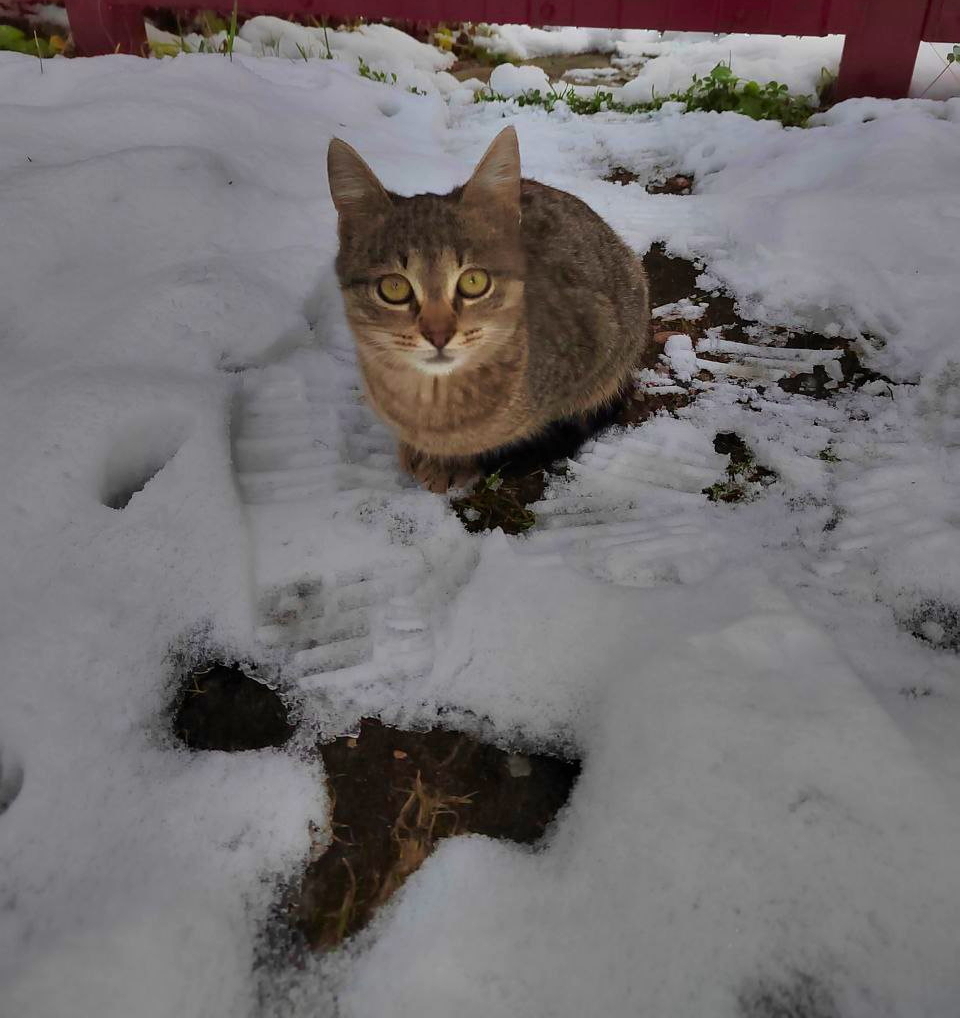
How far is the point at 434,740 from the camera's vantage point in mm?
1616

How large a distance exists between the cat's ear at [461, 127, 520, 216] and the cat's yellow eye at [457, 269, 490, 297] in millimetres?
214

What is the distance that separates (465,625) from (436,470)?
0.63m

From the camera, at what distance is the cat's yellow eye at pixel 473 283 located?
1896 millimetres

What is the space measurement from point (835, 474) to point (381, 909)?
5.59ft

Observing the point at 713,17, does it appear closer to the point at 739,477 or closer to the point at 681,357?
the point at 681,357

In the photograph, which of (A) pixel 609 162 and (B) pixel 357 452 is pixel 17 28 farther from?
(B) pixel 357 452

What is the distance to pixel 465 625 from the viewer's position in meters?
1.79

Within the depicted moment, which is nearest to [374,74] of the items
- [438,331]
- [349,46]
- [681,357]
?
[349,46]

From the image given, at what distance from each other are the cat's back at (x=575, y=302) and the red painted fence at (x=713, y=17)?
2.39 m

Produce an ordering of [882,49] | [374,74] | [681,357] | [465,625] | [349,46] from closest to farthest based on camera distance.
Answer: [465,625]
[681,357]
[882,49]
[374,74]
[349,46]

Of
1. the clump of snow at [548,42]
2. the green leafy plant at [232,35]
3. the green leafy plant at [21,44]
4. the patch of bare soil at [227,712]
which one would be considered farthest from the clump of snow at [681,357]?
the clump of snow at [548,42]

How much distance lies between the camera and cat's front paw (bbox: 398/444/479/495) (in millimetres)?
2246

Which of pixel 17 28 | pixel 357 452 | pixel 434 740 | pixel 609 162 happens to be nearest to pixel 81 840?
pixel 434 740

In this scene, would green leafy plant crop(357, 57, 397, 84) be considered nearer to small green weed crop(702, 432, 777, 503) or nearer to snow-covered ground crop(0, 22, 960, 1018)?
snow-covered ground crop(0, 22, 960, 1018)
